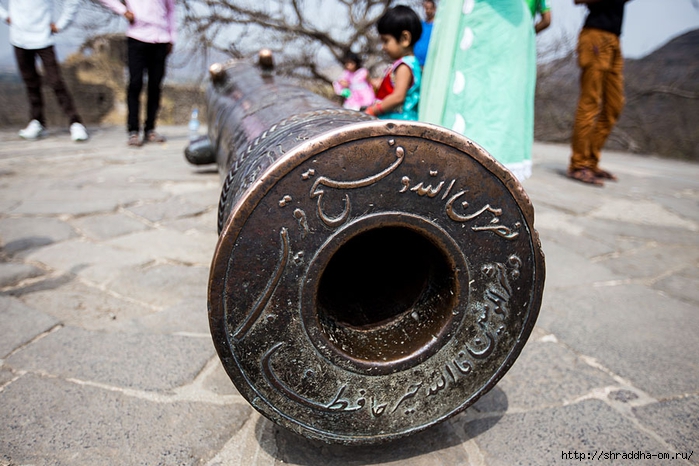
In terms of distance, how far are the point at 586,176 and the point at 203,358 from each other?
4.71 metres

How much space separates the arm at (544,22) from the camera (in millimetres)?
2803

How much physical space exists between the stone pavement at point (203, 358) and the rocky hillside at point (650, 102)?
6.26m

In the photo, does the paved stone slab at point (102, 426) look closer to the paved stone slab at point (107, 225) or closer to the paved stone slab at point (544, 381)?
the paved stone slab at point (544, 381)

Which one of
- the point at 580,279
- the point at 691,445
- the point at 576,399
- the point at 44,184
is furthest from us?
the point at 44,184

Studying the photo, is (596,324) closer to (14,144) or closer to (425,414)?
(425,414)

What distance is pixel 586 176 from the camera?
5.07 meters

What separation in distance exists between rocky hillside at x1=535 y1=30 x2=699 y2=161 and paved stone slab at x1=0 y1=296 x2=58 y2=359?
959 centimetres

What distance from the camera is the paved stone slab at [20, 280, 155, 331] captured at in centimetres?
187

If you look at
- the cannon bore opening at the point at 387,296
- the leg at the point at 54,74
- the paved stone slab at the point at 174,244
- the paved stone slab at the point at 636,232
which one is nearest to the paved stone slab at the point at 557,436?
the cannon bore opening at the point at 387,296

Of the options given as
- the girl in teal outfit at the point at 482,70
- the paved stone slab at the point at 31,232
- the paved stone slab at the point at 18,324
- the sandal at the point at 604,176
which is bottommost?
the paved stone slab at the point at 31,232

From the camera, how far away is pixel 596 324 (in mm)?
2043

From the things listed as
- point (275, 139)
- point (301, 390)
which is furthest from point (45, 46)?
point (301, 390)

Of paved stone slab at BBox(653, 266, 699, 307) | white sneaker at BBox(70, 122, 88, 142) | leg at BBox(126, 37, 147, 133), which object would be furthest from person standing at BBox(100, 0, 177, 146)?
paved stone slab at BBox(653, 266, 699, 307)

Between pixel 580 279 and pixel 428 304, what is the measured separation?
5.72 ft
